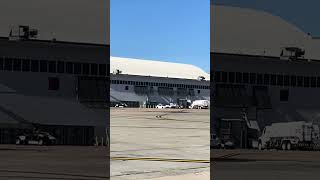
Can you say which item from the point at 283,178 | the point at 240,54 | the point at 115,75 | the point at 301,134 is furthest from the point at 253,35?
the point at 115,75

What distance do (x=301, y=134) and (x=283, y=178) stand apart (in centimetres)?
144

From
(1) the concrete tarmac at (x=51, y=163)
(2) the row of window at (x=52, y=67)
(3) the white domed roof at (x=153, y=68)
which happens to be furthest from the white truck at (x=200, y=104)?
(1) the concrete tarmac at (x=51, y=163)

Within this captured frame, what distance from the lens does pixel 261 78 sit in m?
13.1

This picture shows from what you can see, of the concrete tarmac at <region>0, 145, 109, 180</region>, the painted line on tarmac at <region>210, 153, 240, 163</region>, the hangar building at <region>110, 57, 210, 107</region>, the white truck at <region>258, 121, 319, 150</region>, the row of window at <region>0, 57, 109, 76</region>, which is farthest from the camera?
the hangar building at <region>110, 57, 210, 107</region>

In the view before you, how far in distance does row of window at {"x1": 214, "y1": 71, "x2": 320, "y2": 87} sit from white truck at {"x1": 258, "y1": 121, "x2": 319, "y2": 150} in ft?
3.53

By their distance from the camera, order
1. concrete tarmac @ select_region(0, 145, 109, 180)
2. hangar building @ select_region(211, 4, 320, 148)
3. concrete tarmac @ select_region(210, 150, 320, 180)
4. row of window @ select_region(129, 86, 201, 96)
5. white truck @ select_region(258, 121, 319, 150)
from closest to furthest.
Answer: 1. concrete tarmac @ select_region(0, 145, 109, 180)
2. concrete tarmac @ select_region(210, 150, 320, 180)
3. hangar building @ select_region(211, 4, 320, 148)
4. white truck @ select_region(258, 121, 319, 150)
5. row of window @ select_region(129, 86, 201, 96)

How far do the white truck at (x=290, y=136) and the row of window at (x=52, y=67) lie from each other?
14.6 ft

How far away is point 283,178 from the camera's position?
11.8m

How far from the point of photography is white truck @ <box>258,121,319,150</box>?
1260cm

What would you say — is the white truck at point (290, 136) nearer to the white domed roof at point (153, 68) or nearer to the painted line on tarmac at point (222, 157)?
the painted line on tarmac at point (222, 157)

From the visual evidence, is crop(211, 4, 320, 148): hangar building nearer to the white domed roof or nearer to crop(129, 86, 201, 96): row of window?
crop(129, 86, 201, 96): row of window

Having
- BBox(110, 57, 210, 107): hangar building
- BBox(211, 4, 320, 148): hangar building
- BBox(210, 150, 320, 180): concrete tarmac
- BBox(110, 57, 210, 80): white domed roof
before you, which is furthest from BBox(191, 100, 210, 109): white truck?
BBox(211, 4, 320, 148): hangar building

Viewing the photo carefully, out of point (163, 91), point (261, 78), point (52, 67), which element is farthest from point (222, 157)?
point (163, 91)

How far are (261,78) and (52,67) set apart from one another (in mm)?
5363
